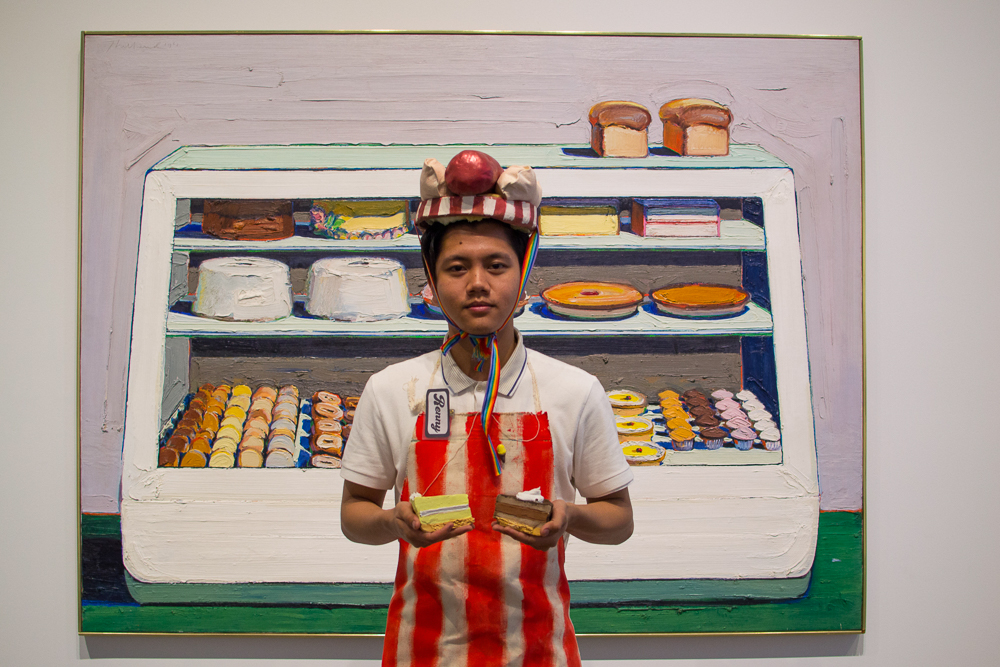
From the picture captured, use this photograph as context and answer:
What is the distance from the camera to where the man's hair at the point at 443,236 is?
1.22 m

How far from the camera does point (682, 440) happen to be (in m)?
2.14

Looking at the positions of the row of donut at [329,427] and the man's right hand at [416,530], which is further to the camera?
the row of donut at [329,427]

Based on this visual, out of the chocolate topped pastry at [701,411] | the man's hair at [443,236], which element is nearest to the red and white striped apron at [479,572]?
the man's hair at [443,236]

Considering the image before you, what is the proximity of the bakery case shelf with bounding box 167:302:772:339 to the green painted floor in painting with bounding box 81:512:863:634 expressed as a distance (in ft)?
2.28

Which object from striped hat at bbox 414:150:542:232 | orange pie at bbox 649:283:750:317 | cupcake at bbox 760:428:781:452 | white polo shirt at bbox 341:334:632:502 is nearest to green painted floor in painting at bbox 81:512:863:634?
cupcake at bbox 760:428:781:452

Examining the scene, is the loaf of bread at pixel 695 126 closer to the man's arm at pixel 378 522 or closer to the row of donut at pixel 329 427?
the row of donut at pixel 329 427

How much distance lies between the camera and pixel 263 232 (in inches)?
84.3

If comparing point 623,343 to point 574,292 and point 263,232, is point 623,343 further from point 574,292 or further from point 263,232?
point 263,232

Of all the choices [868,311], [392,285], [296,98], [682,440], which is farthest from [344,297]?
[868,311]

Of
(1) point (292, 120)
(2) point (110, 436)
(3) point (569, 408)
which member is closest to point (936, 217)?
(3) point (569, 408)

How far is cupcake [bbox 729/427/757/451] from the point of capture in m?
2.16

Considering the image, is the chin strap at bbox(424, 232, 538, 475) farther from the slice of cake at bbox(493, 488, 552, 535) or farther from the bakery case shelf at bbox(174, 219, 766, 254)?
the bakery case shelf at bbox(174, 219, 766, 254)

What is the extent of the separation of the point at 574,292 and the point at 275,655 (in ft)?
5.06

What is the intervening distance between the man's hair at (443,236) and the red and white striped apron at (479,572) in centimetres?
30
